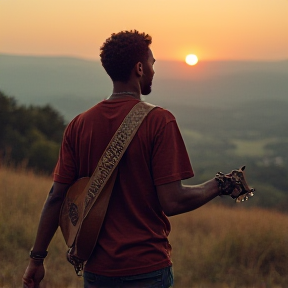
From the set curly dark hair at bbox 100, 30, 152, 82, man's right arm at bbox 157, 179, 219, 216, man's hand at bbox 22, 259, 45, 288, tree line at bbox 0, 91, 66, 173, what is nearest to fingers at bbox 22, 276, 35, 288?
man's hand at bbox 22, 259, 45, 288

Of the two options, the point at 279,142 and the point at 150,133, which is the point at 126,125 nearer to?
the point at 150,133

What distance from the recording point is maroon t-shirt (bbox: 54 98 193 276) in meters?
2.57

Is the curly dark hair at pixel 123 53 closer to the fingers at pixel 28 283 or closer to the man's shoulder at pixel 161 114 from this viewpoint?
the man's shoulder at pixel 161 114

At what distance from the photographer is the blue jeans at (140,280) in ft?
8.51

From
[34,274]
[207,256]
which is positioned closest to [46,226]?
[34,274]

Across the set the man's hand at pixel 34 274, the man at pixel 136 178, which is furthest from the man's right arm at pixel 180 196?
the man's hand at pixel 34 274

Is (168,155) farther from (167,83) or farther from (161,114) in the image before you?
(167,83)

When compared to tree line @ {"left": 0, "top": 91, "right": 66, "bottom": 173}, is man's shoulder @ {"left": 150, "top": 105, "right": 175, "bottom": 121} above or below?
above

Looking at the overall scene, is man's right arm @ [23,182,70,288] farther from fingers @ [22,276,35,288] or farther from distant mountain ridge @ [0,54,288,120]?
distant mountain ridge @ [0,54,288,120]

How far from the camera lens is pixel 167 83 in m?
112

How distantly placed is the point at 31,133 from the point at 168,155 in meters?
23.2

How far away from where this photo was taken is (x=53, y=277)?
22.6 feet

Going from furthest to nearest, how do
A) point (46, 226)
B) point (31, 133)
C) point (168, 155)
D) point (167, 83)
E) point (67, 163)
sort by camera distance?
point (167, 83) < point (31, 133) < point (46, 226) < point (67, 163) < point (168, 155)

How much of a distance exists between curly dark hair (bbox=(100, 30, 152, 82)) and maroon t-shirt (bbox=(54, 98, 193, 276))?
0.12 m
